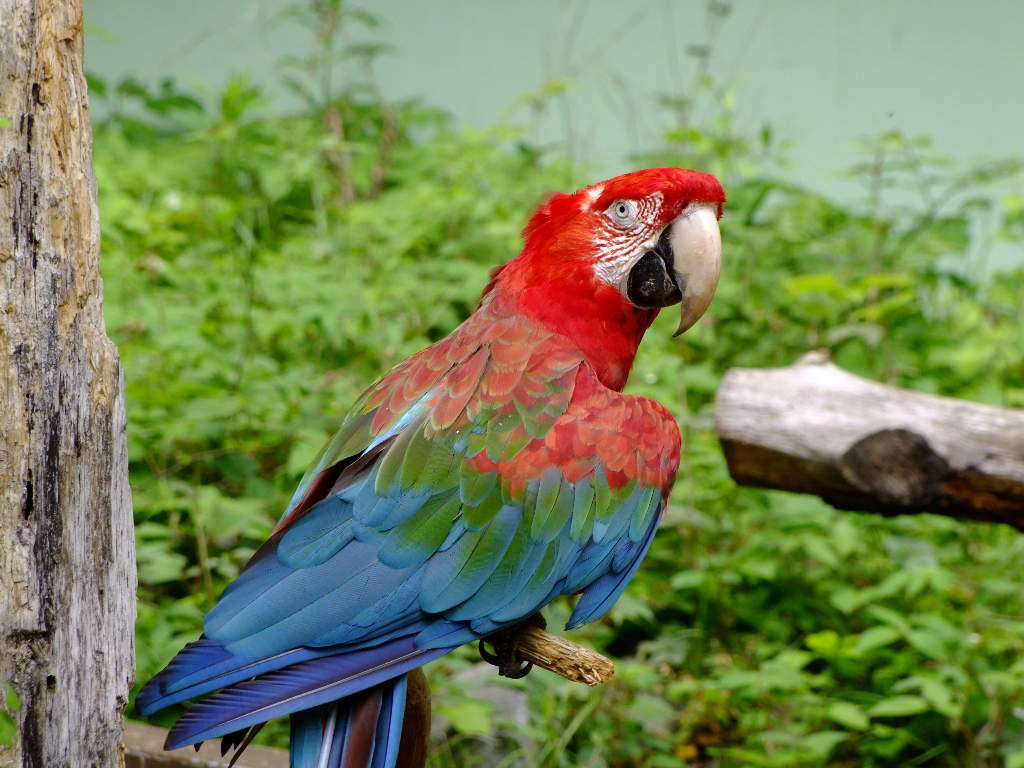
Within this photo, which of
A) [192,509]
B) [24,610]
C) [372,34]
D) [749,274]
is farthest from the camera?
[372,34]

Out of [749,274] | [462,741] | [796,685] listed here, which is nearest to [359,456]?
[462,741]

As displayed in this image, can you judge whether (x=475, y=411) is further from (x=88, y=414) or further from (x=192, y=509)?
(x=192, y=509)

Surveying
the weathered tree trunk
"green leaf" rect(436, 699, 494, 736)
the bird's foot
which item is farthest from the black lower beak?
"green leaf" rect(436, 699, 494, 736)

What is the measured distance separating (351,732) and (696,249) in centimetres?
73

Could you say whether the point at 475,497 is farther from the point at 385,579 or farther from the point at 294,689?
the point at 294,689

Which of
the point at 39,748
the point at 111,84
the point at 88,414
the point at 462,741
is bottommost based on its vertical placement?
the point at 462,741

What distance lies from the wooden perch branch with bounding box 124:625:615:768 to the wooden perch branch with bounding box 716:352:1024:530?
1.00 m

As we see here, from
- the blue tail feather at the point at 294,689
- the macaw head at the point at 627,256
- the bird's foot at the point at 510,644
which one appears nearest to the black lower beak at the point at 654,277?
the macaw head at the point at 627,256

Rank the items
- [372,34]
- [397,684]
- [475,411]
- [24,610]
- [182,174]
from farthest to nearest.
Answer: [372,34] → [182,174] → [475,411] → [397,684] → [24,610]

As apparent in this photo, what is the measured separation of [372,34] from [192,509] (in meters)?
2.74

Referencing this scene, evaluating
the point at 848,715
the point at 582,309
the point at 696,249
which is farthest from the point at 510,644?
the point at 848,715

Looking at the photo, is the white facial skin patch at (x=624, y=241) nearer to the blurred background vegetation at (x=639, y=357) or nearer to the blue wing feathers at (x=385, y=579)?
the blue wing feathers at (x=385, y=579)

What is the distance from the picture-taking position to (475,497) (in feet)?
4.07

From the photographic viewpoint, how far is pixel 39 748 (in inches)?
37.4
